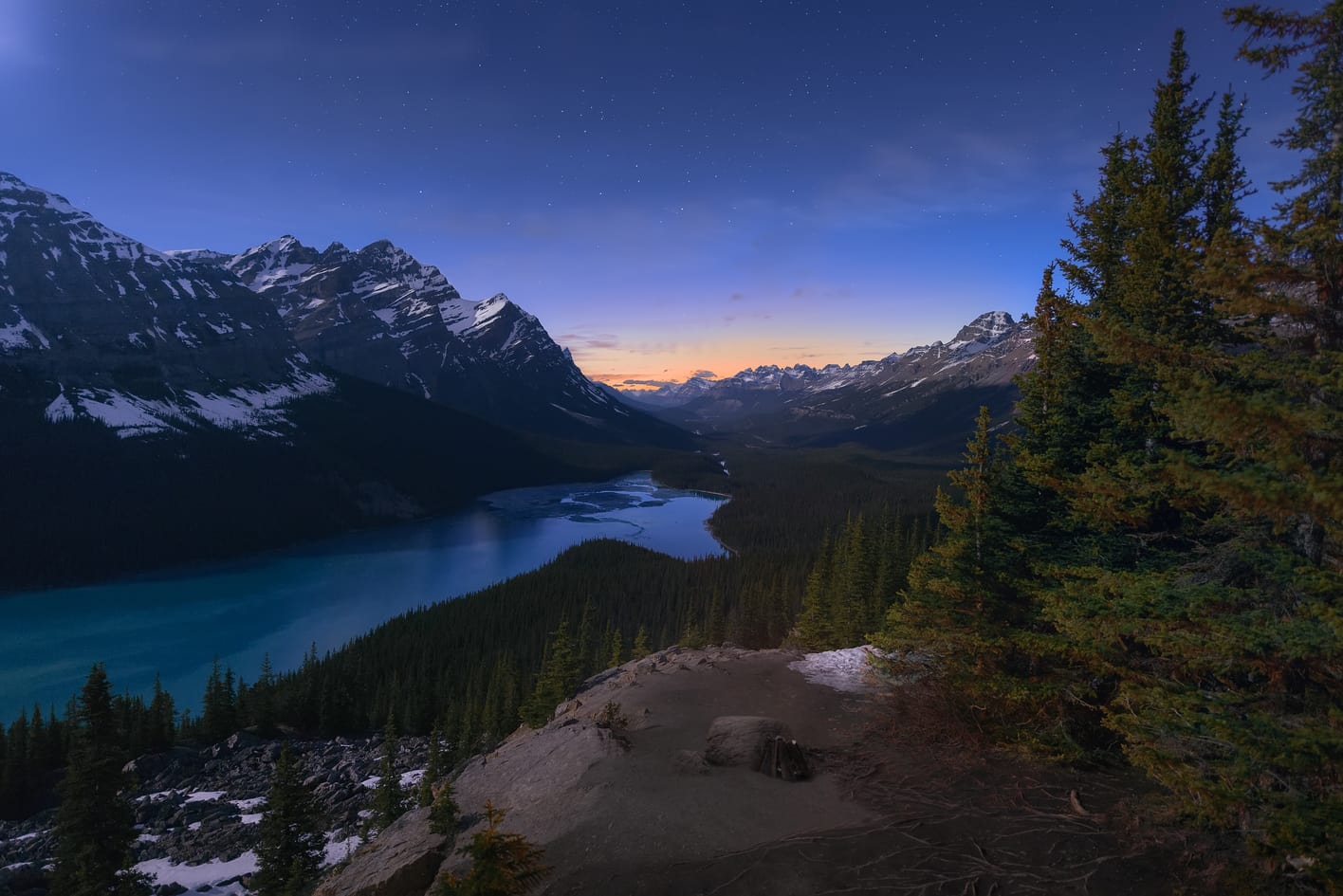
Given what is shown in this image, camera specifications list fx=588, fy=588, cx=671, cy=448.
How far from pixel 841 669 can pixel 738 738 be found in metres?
9.42

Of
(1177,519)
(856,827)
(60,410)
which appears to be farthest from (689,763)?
(60,410)

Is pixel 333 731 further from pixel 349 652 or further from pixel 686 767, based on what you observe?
pixel 686 767

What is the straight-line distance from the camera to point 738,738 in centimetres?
1572

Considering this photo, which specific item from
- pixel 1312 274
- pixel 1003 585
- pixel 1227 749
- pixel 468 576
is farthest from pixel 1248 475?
pixel 468 576

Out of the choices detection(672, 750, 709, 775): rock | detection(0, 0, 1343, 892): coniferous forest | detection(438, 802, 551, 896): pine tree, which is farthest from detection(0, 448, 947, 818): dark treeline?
detection(438, 802, 551, 896): pine tree

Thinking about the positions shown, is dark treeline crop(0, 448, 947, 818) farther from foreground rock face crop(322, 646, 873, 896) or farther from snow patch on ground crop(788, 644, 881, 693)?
foreground rock face crop(322, 646, 873, 896)

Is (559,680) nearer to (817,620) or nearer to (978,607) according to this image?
(817,620)

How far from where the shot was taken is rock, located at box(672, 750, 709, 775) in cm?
1477

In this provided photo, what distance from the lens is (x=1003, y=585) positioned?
16391 mm

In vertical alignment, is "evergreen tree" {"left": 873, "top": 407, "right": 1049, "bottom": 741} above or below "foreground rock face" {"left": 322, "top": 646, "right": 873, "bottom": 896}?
above

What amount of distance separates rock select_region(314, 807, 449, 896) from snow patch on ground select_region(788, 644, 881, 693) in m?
13.7

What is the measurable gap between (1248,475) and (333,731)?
229 ft

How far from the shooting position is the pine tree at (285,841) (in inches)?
882

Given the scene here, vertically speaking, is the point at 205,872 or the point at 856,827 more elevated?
the point at 856,827
